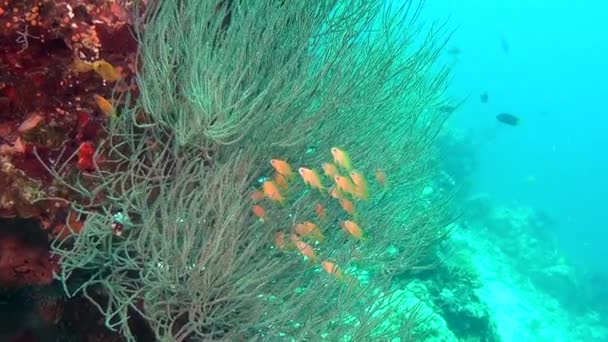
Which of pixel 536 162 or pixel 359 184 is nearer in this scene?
pixel 359 184

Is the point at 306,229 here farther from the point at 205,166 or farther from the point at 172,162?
the point at 172,162

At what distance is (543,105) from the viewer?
104812 millimetres

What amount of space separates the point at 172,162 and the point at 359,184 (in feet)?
5.29

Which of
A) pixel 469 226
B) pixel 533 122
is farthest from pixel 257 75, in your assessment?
pixel 533 122

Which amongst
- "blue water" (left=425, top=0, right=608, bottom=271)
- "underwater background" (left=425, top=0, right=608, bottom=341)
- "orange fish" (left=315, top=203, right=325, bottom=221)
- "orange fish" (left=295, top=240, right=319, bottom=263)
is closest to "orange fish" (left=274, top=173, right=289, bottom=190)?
"orange fish" (left=295, top=240, right=319, bottom=263)

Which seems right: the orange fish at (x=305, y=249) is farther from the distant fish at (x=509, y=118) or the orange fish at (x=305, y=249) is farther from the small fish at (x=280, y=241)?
the distant fish at (x=509, y=118)

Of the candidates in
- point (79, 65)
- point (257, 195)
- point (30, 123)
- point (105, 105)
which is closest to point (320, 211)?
point (257, 195)

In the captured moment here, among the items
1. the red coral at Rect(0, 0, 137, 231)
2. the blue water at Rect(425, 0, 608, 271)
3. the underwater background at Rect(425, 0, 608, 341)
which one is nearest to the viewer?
the red coral at Rect(0, 0, 137, 231)

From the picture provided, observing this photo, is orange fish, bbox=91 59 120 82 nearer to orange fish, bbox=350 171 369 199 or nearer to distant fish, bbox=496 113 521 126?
orange fish, bbox=350 171 369 199

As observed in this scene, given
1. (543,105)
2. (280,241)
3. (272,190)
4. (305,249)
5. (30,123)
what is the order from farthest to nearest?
Answer: (543,105) < (280,241) < (305,249) < (272,190) < (30,123)

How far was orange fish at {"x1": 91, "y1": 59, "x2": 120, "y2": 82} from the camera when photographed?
3033 millimetres

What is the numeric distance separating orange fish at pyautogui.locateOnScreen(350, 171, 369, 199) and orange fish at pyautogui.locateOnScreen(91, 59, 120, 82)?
2050mm

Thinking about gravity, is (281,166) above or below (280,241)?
above

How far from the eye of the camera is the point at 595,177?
73.5 meters
